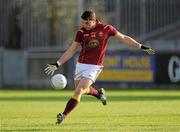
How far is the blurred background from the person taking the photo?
35281mm

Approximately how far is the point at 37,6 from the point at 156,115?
23.6m

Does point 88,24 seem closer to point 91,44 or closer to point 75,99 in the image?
point 91,44

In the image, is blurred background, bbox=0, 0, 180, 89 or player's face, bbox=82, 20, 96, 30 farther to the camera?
blurred background, bbox=0, 0, 180, 89

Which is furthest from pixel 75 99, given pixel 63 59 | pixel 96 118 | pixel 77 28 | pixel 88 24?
pixel 77 28

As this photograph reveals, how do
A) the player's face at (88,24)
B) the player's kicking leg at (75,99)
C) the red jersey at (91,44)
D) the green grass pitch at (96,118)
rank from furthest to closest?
the red jersey at (91,44) < the player's face at (88,24) < the player's kicking leg at (75,99) < the green grass pitch at (96,118)

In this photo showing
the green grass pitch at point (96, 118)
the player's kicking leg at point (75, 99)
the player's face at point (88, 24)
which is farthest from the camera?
the player's face at point (88, 24)

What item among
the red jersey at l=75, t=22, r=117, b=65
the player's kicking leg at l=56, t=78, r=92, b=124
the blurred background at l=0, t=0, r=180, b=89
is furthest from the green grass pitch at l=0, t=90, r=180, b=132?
the blurred background at l=0, t=0, r=180, b=89

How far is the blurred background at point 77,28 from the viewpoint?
35.3 m

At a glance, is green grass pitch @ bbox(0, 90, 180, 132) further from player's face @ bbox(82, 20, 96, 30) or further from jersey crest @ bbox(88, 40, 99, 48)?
player's face @ bbox(82, 20, 96, 30)

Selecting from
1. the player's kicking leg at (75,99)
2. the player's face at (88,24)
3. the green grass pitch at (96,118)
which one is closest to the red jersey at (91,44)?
the player's face at (88,24)

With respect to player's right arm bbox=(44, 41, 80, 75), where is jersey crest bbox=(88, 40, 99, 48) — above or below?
above

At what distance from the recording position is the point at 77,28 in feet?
133

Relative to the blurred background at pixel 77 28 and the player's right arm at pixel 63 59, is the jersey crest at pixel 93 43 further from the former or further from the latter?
the blurred background at pixel 77 28

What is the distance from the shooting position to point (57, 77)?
16.9 metres
